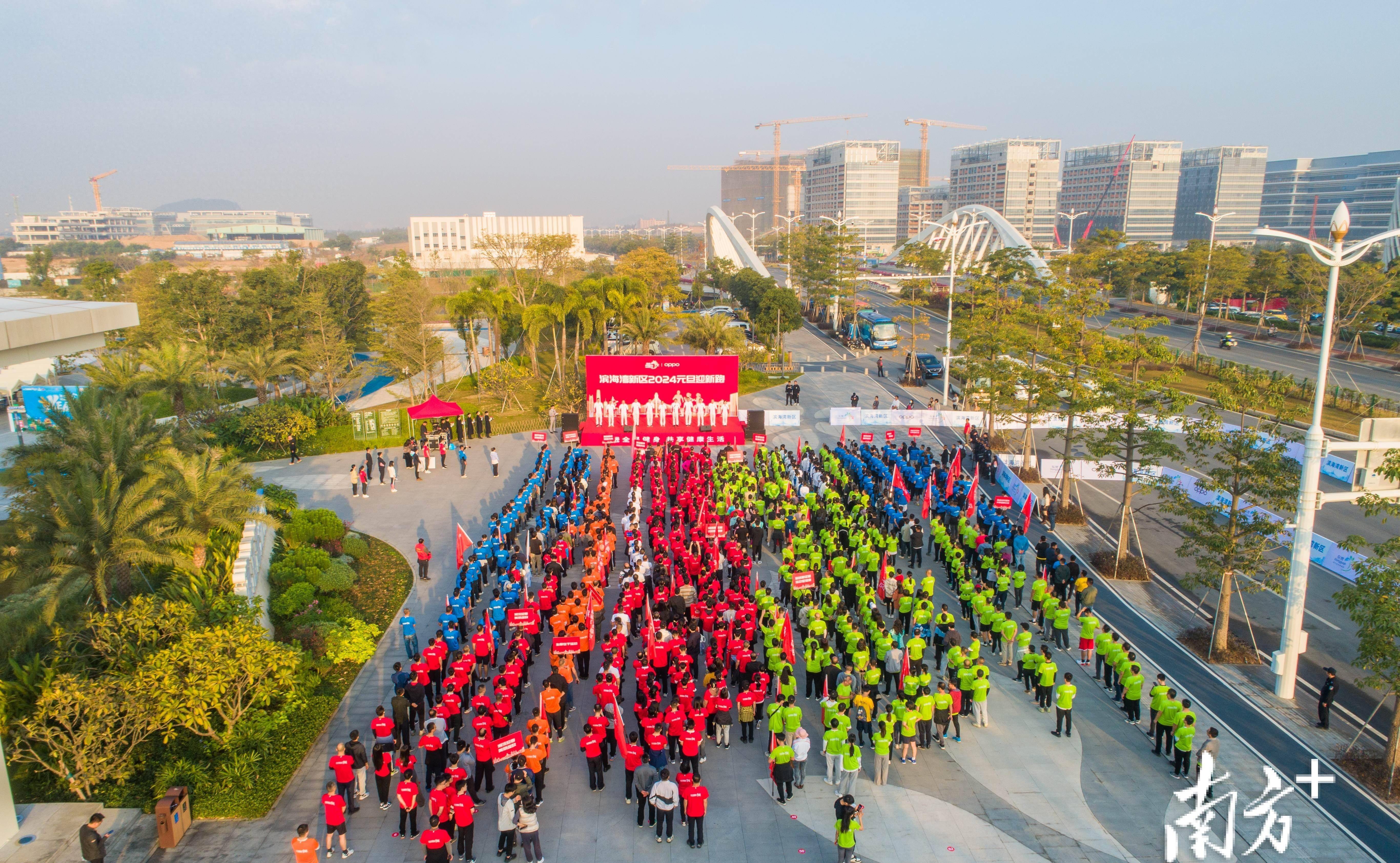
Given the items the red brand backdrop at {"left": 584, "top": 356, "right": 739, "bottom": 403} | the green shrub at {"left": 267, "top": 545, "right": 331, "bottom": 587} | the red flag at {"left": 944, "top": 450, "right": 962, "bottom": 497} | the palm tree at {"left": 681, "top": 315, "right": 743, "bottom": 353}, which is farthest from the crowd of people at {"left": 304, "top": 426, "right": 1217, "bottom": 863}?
the palm tree at {"left": 681, "top": 315, "right": 743, "bottom": 353}

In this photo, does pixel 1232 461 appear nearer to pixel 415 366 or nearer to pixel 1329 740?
pixel 1329 740

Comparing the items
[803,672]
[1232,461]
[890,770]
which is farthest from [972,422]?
[890,770]

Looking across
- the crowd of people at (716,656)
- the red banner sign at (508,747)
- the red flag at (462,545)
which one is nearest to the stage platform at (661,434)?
the crowd of people at (716,656)

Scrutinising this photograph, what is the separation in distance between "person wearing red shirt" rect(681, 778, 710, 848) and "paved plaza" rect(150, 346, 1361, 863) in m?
0.12

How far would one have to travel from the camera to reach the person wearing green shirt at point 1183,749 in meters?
11.1

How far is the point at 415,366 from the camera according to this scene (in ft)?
118

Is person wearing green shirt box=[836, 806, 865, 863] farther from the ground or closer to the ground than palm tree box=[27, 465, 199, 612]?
closer to the ground

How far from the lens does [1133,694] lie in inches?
491

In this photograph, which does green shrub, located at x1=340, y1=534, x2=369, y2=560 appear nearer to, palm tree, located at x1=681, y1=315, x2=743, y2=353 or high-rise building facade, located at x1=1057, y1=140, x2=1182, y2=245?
palm tree, located at x1=681, y1=315, x2=743, y2=353

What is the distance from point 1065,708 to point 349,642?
12.1 metres

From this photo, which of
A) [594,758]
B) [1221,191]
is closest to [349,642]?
[594,758]

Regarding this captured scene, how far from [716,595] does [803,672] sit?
2060 millimetres

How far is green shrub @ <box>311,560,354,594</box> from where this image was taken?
1739 centimetres

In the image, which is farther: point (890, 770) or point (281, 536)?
point (281, 536)
